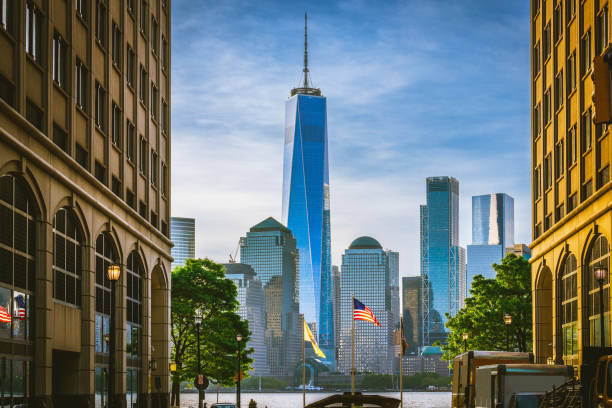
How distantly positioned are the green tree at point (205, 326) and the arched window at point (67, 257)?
115ft

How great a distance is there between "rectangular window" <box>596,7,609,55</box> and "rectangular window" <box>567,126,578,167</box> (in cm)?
707

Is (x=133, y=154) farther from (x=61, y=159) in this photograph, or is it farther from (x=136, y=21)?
(x=61, y=159)

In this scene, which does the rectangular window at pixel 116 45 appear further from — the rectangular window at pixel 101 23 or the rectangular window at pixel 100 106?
the rectangular window at pixel 100 106

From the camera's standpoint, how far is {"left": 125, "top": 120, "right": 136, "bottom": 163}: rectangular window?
2005 inches

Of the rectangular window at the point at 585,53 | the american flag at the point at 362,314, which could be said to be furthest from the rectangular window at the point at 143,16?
the rectangular window at the point at 585,53

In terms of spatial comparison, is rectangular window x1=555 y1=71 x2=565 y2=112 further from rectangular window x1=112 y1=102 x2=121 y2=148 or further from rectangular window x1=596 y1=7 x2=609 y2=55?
rectangular window x1=112 y1=102 x2=121 y2=148

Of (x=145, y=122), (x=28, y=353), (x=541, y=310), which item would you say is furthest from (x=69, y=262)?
(x=541, y=310)

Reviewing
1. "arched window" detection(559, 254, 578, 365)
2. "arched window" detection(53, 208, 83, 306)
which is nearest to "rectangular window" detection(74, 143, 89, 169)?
"arched window" detection(53, 208, 83, 306)

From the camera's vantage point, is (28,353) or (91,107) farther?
(91,107)

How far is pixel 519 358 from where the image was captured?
112 feet

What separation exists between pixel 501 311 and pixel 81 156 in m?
43.1

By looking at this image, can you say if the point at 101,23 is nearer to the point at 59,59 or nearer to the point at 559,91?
the point at 59,59

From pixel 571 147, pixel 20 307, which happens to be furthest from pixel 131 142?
pixel 571 147

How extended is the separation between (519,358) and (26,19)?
73.1ft
